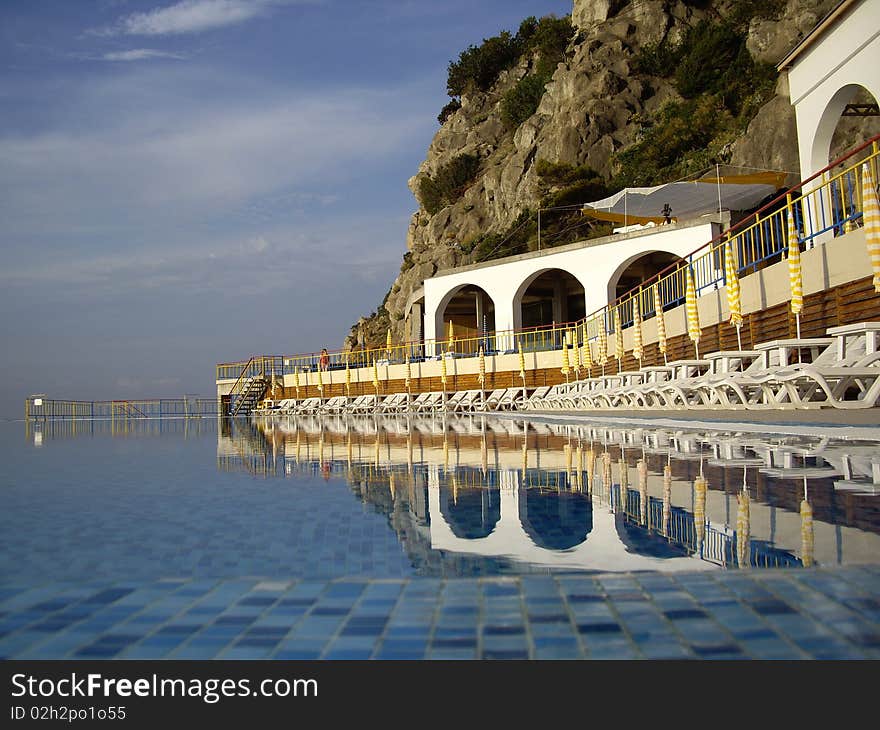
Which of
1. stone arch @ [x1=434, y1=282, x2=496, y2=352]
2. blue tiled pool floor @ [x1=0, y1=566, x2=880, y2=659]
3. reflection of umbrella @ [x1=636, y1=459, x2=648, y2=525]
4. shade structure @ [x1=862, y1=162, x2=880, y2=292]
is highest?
stone arch @ [x1=434, y1=282, x2=496, y2=352]

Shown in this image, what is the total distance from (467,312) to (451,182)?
23165 millimetres

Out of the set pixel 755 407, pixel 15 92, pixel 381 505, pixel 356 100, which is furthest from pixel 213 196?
pixel 381 505

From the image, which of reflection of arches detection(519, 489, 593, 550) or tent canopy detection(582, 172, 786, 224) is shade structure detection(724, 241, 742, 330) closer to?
reflection of arches detection(519, 489, 593, 550)

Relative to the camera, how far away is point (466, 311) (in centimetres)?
3142

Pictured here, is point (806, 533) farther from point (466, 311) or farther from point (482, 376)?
point (466, 311)

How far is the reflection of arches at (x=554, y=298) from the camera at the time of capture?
89.2 feet

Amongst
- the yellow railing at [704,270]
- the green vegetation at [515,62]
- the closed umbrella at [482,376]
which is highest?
the green vegetation at [515,62]

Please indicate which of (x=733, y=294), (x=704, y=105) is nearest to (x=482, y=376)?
(x=733, y=294)

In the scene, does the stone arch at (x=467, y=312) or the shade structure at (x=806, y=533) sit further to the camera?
the stone arch at (x=467, y=312)

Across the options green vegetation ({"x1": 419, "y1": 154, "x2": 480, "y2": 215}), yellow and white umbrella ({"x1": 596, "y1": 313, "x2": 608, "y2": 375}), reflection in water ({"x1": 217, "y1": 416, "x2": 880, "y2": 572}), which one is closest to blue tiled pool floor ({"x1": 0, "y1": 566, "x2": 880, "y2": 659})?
reflection in water ({"x1": 217, "y1": 416, "x2": 880, "y2": 572})

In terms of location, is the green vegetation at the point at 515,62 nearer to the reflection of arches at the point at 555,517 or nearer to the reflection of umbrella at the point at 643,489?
the reflection of umbrella at the point at 643,489

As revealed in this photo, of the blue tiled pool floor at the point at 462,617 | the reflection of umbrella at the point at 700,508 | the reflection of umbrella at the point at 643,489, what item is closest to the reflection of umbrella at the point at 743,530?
the reflection of umbrella at the point at 700,508

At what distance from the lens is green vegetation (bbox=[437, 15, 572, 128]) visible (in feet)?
167

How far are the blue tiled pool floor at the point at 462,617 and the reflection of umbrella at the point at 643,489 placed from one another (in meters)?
1.09
